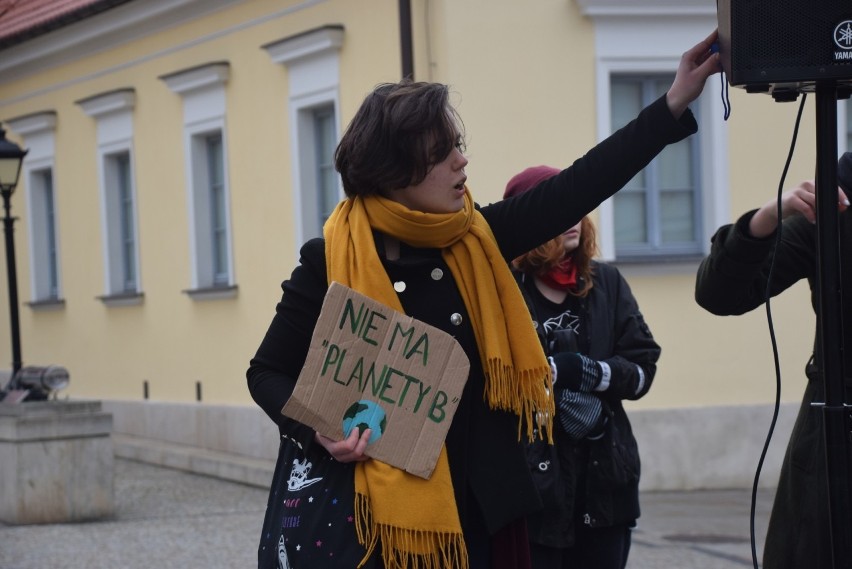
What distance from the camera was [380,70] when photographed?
1199cm

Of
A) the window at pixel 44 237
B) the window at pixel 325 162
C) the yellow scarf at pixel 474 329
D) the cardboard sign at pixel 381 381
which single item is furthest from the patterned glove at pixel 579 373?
the window at pixel 44 237

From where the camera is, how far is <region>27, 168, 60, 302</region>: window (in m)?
18.7

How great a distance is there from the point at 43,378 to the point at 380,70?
3521mm

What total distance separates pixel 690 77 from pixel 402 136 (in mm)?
613

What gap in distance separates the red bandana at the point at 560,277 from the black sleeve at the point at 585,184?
56.6 inches

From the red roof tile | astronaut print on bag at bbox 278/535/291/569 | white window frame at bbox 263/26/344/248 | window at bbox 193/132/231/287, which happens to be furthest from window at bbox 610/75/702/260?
astronaut print on bag at bbox 278/535/291/569

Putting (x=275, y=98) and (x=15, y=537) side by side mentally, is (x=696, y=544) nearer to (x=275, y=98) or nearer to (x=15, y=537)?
(x=15, y=537)

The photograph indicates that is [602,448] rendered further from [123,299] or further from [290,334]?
[123,299]

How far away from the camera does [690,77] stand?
3.12 metres

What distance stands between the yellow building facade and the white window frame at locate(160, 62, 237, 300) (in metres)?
0.02

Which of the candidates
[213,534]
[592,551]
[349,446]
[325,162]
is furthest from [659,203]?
[349,446]

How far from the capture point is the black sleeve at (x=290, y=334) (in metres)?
3.30

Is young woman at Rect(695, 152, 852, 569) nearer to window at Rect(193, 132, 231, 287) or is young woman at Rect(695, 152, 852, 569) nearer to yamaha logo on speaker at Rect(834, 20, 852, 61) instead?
yamaha logo on speaker at Rect(834, 20, 852, 61)

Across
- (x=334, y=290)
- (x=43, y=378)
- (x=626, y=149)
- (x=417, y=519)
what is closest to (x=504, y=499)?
(x=417, y=519)
